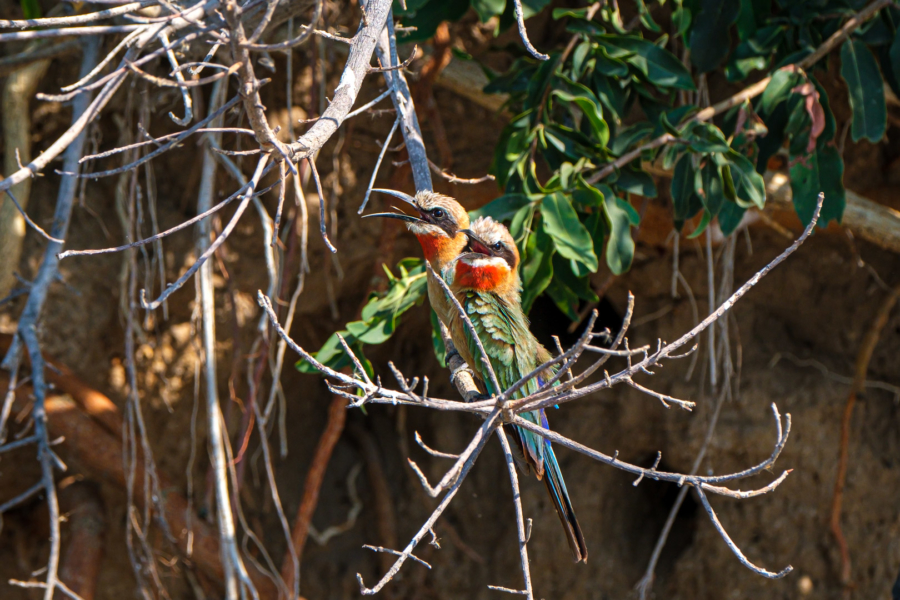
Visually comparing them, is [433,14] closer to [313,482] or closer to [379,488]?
[313,482]

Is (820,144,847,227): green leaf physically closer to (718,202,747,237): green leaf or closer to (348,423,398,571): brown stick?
(718,202,747,237): green leaf

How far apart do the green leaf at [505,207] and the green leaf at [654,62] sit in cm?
54

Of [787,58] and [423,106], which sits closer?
[787,58]

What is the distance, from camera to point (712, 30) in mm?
2145

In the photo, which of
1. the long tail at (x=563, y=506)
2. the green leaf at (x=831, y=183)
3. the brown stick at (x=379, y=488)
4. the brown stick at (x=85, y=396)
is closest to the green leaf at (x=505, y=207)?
the long tail at (x=563, y=506)

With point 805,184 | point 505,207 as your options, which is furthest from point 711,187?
point 505,207

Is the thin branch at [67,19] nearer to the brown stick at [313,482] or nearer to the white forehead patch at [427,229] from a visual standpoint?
the white forehead patch at [427,229]

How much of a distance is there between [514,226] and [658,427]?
1951mm

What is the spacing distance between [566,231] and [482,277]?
25 cm

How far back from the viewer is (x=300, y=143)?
1.03 m

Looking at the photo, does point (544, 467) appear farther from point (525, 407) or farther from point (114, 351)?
point (114, 351)

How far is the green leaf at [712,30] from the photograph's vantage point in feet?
6.95

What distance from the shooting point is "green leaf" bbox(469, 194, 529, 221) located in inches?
79.3

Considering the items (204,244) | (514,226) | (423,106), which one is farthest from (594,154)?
(204,244)
